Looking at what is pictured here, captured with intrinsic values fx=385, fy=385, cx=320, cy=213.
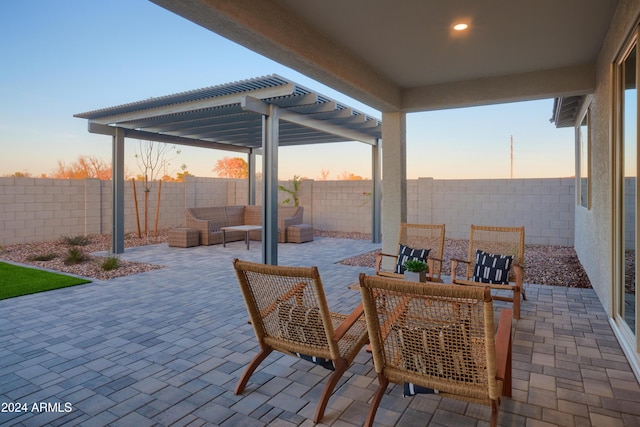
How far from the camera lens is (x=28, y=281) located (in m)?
5.59

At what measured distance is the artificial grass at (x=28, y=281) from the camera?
508cm

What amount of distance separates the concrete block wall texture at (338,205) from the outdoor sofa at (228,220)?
227 cm

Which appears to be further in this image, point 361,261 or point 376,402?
point 361,261

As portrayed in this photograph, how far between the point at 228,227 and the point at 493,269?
6.75 m

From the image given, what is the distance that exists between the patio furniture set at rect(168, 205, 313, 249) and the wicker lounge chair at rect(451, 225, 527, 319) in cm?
561

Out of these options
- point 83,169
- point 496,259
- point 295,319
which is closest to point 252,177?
point 83,169

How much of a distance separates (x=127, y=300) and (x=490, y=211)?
8.70 m

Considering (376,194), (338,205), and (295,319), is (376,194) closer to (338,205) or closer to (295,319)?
(338,205)

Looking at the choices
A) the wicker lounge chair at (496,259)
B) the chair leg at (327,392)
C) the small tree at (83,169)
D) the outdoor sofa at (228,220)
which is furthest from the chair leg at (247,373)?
the small tree at (83,169)

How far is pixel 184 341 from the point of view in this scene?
3416 mm

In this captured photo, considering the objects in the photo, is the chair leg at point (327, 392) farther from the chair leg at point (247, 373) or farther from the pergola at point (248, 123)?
the pergola at point (248, 123)

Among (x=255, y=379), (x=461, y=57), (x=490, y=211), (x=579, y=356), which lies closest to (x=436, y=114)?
(x=490, y=211)

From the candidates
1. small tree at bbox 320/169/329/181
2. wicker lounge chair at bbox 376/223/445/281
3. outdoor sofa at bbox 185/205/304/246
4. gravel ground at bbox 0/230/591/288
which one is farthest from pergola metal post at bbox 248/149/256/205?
small tree at bbox 320/169/329/181

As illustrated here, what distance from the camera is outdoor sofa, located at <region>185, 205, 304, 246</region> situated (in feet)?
31.6
